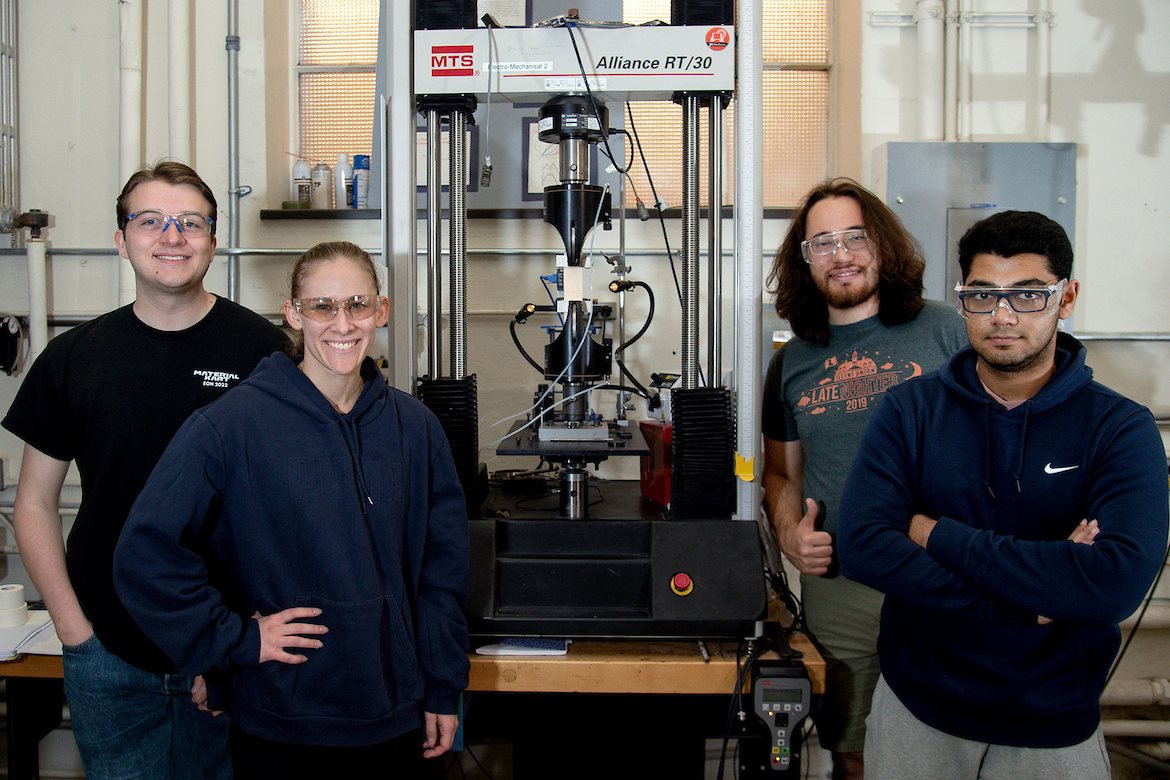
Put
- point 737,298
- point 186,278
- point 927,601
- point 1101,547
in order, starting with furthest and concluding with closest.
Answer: point 737,298 < point 186,278 < point 927,601 < point 1101,547

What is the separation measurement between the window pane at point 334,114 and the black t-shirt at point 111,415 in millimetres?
1424

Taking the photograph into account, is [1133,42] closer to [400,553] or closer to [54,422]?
[400,553]

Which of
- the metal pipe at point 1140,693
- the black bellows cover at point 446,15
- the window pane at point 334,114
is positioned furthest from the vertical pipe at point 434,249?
the metal pipe at point 1140,693

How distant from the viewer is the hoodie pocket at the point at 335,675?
118 cm

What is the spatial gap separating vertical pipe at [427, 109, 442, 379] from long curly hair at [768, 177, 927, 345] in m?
0.67

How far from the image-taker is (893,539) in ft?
3.96

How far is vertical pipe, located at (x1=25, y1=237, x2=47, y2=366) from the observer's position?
94.7 inches

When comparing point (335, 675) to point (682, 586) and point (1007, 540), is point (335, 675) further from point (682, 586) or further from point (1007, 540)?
point (1007, 540)

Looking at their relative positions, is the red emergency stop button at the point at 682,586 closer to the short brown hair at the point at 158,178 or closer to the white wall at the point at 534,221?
the short brown hair at the point at 158,178

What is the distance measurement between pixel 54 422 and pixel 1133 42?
281 cm

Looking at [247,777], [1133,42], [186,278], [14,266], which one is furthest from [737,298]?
[14,266]

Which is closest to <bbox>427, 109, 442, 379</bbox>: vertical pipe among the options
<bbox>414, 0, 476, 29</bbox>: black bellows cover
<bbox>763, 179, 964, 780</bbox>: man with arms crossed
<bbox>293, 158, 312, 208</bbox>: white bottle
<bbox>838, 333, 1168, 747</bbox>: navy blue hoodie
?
<bbox>414, 0, 476, 29</bbox>: black bellows cover

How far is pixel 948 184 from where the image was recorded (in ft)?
7.59

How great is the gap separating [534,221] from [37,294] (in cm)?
139
